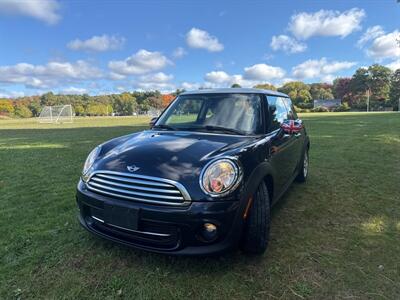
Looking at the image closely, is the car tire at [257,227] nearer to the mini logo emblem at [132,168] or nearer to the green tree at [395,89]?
the mini logo emblem at [132,168]

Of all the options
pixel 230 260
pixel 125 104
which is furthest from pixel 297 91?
pixel 230 260

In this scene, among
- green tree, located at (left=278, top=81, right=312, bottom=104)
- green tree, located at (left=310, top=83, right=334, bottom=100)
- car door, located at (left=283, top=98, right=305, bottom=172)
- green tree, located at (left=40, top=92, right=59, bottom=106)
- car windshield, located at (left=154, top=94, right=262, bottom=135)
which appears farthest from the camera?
green tree, located at (left=310, top=83, right=334, bottom=100)

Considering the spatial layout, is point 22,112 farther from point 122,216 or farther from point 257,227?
point 257,227

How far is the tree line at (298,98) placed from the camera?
8981cm

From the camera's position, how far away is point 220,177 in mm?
2500

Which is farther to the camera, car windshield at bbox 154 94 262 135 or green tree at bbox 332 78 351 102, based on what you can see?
green tree at bbox 332 78 351 102

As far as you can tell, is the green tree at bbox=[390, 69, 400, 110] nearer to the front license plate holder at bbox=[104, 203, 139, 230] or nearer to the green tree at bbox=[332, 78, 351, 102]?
the green tree at bbox=[332, 78, 351, 102]

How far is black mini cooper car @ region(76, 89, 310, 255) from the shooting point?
7.94 feet

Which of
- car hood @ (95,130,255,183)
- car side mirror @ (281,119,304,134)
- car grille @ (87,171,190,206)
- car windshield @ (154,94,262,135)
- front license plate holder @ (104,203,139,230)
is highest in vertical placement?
car windshield @ (154,94,262,135)

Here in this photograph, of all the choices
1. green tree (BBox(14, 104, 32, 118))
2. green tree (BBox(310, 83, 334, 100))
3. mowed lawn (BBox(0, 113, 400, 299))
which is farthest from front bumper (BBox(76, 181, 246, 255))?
green tree (BBox(310, 83, 334, 100))

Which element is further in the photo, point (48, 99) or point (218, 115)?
point (48, 99)

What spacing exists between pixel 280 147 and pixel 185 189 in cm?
174

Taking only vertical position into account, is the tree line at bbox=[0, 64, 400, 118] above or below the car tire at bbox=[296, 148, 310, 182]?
above

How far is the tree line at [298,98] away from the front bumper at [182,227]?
8162cm
